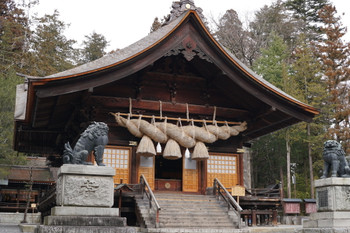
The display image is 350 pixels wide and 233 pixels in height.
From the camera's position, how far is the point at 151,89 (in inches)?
604

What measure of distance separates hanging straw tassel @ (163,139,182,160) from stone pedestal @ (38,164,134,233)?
6.44 metres

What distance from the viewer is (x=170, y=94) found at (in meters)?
15.5

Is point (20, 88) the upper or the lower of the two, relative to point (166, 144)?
upper

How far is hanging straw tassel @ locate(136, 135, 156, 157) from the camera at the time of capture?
539 inches

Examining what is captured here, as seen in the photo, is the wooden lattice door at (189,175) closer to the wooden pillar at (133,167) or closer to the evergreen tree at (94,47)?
the wooden pillar at (133,167)

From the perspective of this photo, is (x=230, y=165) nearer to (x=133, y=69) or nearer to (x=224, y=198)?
(x=224, y=198)

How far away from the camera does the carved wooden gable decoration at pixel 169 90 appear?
13.1 m

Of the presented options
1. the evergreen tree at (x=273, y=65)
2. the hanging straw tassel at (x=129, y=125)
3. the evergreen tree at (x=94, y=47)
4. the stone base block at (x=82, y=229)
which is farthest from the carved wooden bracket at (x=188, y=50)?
the evergreen tree at (x=94, y=47)

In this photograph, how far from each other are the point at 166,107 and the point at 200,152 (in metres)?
2.16

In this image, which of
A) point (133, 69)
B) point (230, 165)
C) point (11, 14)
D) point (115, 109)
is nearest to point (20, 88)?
point (115, 109)

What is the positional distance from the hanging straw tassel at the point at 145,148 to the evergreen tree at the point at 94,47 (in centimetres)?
4125

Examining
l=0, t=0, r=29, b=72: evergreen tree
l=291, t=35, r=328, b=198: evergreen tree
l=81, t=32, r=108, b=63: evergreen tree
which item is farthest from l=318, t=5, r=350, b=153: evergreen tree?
l=81, t=32, r=108, b=63: evergreen tree

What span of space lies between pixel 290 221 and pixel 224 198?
36.0 feet

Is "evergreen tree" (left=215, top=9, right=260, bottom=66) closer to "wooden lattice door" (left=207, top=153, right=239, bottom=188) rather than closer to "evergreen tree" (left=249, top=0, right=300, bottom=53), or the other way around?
"evergreen tree" (left=249, top=0, right=300, bottom=53)
